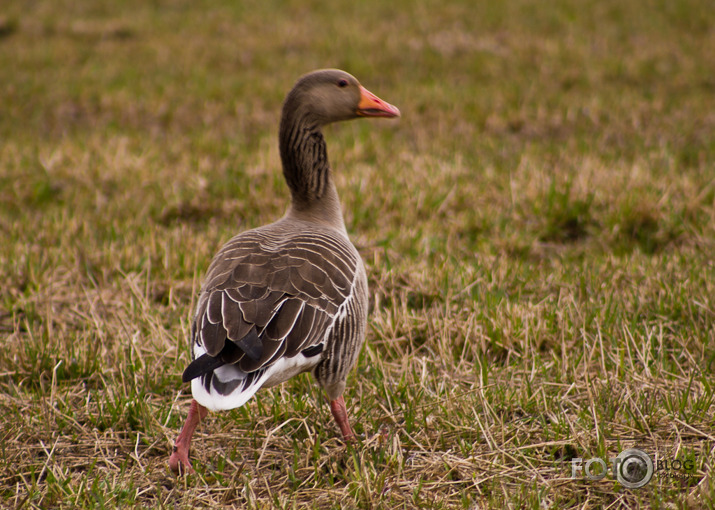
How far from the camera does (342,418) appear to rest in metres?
3.18

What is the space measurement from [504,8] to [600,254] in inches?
378

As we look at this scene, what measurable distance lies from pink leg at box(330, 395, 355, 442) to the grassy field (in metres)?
0.08

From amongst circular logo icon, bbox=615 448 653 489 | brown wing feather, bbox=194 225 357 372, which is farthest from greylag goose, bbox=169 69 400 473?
circular logo icon, bbox=615 448 653 489

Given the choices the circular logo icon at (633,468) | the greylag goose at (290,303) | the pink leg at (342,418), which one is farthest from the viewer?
the pink leg at (342,418)

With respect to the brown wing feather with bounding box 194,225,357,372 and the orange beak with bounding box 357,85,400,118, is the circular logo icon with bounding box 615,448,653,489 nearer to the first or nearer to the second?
the brown wing feather with bounding box 194,225,357,372

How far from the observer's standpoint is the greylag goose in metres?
Answer: 2.62

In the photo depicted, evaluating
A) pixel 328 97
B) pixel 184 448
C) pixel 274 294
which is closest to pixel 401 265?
pixel 328 97

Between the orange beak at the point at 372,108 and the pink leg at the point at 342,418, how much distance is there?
5.50ft

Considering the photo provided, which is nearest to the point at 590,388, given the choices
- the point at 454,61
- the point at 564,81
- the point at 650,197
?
the point at 650,197

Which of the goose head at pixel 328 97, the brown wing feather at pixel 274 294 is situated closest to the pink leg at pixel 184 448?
the brown wing feather at pixel 274 294

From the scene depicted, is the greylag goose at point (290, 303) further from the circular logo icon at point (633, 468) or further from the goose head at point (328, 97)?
the circular logo icon at point (633, 468)

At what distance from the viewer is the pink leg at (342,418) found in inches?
125

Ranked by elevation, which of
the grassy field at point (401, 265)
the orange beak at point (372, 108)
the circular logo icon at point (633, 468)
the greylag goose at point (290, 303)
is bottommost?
the grassy field at point (401, 265)

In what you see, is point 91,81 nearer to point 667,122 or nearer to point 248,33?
point 248,33
